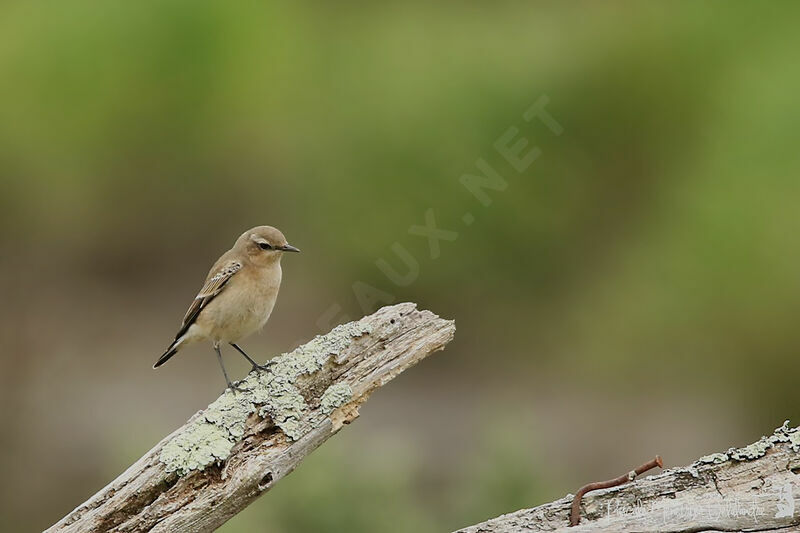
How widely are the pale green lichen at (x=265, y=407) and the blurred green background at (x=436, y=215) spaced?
3.97 metres

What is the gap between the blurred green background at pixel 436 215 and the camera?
23.2 ft

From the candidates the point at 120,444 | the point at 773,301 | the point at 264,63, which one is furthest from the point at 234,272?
the point at 264,63

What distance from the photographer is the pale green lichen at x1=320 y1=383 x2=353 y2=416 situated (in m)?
2.33

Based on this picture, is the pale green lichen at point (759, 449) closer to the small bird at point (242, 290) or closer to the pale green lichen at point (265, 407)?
the pale green lichen at point (265, 407)

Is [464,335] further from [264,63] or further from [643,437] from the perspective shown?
[264,63]

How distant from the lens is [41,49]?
8.02 meters

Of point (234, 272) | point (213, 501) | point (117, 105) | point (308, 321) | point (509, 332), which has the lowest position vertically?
point (213, 501)

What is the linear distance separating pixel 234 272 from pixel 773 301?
524 cm

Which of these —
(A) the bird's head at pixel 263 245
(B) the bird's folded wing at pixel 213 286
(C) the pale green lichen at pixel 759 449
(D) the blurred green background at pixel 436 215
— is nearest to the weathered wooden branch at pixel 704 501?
(C) the pale green lichen at pixel 759 449

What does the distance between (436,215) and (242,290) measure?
4037mm

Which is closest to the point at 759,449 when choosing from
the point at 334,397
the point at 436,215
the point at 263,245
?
the point at 334,397

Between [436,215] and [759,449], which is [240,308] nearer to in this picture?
[759,449]

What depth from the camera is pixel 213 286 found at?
10.6 feet

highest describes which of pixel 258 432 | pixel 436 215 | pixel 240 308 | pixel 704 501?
pixel 436 215
